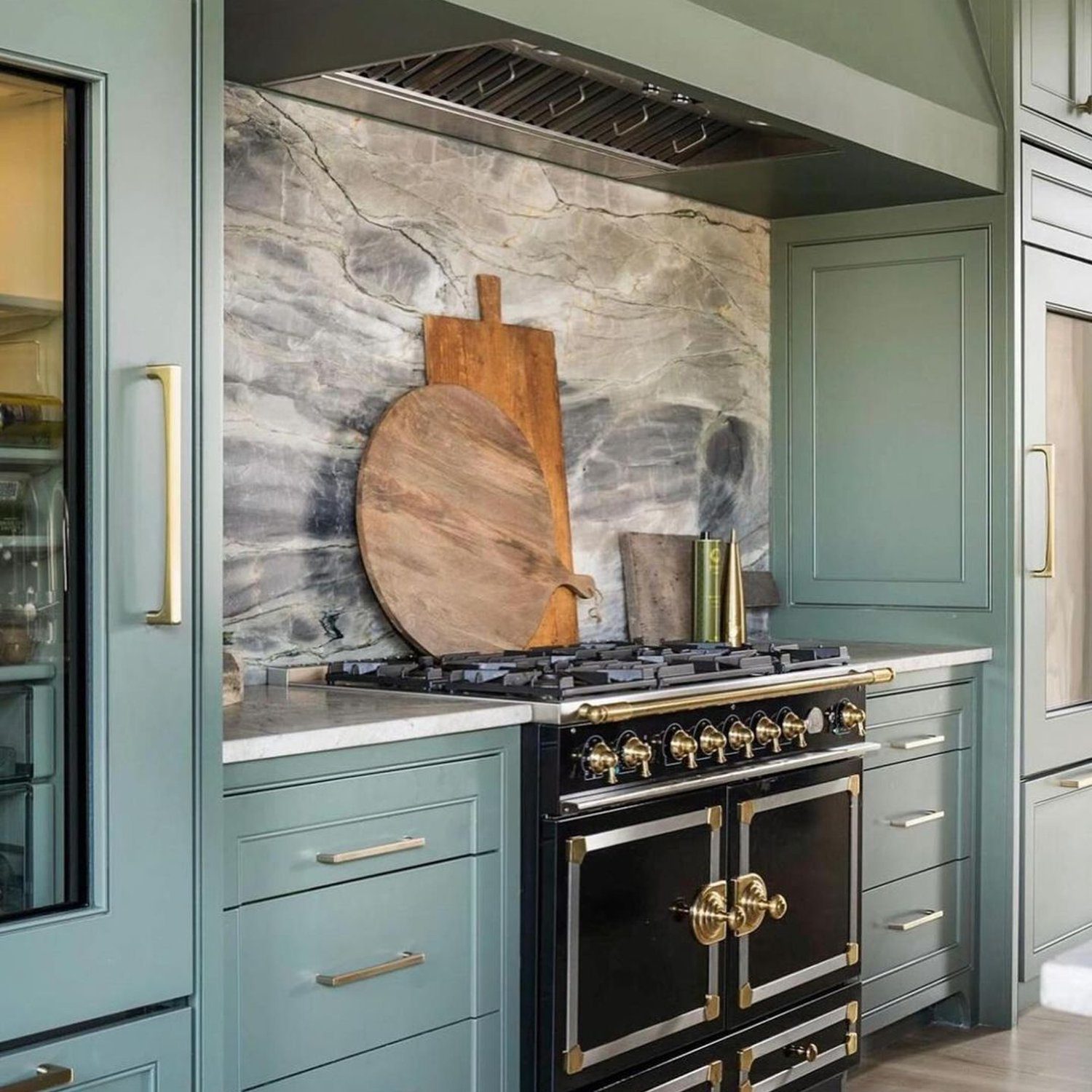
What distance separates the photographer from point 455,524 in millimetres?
3379

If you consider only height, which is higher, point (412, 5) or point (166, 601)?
point (412, 5)

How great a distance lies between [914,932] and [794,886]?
759mm

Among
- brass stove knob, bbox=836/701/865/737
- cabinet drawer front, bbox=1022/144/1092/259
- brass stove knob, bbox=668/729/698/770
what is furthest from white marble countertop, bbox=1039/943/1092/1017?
cabinet drawer front, bbox=1022/144/1092/259

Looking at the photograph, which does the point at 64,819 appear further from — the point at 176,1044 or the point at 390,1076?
the point at 390,1076

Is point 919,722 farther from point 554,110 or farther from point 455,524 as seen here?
point 554,110

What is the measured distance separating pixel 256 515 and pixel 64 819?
115cm

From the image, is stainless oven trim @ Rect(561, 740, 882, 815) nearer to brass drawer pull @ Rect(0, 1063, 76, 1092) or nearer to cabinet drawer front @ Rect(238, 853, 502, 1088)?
cabinet drawer front @ Rect(238, 853, 502, 1088)

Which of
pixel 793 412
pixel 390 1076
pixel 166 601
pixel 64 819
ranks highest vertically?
pixel 793 412

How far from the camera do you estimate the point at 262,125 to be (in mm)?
3082

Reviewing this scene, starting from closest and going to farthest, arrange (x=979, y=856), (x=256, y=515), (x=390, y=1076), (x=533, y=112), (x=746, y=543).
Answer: (x=390, y=1076), (x=256, y=515), (x=533, y=112), (x=979, y=856), (x=746, y=543)

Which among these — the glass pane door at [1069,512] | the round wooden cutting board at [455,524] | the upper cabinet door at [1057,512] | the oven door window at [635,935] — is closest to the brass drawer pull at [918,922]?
the upper cabinet door at [1057,512]

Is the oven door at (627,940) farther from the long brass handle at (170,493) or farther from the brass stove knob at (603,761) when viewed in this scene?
the long brass handle at (170,493)

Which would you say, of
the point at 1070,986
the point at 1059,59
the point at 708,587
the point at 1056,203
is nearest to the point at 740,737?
the point at 708,587

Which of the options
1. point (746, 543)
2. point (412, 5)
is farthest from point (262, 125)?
point (746, 543)
